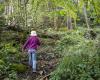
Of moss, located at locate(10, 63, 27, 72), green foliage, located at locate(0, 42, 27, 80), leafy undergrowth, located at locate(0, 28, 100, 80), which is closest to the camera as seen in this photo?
leafy undergrowth, located at locate(0, 28, 100, 80)

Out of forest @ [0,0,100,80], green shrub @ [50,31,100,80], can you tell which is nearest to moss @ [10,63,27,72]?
forest @ [0,0,100,80]

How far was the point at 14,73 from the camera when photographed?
11.0 metres

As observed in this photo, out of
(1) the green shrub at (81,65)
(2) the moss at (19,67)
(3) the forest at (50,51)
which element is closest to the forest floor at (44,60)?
(3) the forest at (50,51)

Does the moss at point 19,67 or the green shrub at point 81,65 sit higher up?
the green shrub at point 81,65

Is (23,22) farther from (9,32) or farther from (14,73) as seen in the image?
(14,73)

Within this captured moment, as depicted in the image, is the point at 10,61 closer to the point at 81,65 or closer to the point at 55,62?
the point at 55,62

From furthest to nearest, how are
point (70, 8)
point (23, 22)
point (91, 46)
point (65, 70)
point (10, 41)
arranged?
point (23, 22), point (10, 41), point (70, 8), point (91, 46), point (65, 70)

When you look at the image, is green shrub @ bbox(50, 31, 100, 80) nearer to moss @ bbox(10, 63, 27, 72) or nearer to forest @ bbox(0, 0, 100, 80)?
forest @ bbox(0, 0, 100, 80)

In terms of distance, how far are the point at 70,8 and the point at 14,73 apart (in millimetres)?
4517

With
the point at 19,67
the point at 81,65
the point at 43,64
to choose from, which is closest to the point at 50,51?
the point at 43,64

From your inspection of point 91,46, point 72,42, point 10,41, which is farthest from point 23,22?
point 91,46

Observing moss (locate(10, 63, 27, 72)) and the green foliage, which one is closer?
the green foliage

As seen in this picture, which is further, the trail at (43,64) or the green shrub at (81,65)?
the trail at (43,64)

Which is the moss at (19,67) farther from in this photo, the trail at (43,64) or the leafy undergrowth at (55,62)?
the trail at (43,64)
